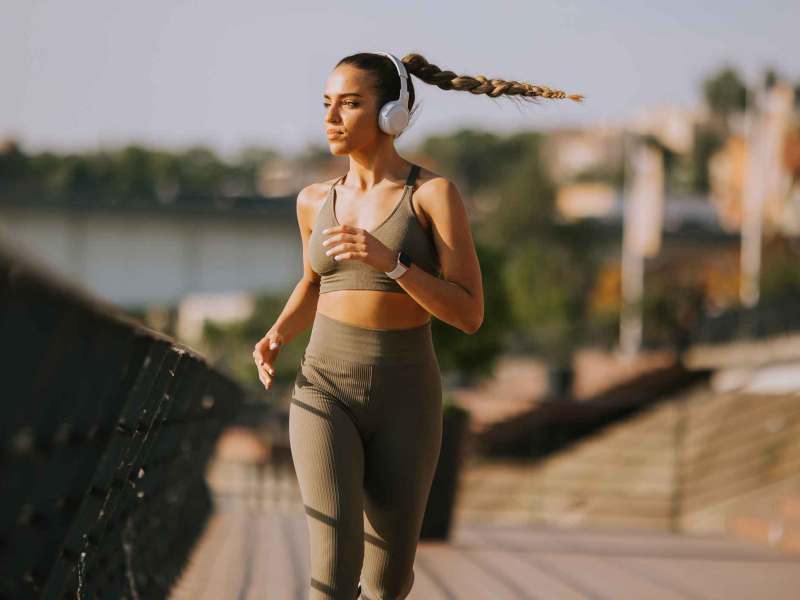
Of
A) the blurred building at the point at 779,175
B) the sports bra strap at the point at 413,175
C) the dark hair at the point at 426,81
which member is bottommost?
the sports bra strap at the point at 413,175

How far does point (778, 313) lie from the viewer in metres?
40.5

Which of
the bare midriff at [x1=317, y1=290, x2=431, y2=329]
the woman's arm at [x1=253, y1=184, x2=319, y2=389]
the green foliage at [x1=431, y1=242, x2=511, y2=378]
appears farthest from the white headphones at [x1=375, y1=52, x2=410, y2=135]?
the green foliage at [x1=431, y1=242, x2=511, y2=378]

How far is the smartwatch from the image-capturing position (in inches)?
150

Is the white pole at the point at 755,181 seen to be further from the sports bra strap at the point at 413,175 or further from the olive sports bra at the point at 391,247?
the olive sports bra at the point at 391,247

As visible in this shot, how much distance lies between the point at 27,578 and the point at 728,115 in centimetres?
→ 11670

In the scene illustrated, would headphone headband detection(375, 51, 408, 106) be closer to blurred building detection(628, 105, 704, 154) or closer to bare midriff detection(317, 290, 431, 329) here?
bare midriff detection(317, 290, 431, 329)

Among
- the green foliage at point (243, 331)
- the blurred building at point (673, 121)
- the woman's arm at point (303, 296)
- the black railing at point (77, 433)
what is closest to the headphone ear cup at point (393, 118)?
the woman's arm at point (303, 296)

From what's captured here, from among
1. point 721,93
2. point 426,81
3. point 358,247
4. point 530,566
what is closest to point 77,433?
point 358,247

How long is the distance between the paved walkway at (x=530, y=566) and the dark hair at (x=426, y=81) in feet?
11.9

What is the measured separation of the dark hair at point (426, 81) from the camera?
4.08m

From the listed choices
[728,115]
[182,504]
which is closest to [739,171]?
[728,115]

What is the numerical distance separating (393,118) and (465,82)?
0.98ft

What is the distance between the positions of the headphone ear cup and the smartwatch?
38 centimetres

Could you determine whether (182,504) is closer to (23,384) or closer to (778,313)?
(23,384)
